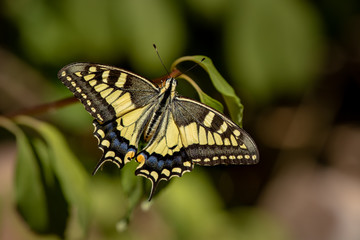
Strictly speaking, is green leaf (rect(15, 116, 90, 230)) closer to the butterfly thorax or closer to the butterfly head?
the butterfly thorax

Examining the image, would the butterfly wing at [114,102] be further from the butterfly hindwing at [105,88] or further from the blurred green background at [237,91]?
the blurred green background at [237,91]

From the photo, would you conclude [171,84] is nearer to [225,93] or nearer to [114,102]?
[114,102]

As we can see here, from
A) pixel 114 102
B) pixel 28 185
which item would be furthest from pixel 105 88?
pixel 28 185

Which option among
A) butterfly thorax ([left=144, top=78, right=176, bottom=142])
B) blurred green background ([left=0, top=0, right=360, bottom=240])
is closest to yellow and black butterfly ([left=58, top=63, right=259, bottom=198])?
butterfly thorax ([left=144, top=78, right=176, bottom=142])

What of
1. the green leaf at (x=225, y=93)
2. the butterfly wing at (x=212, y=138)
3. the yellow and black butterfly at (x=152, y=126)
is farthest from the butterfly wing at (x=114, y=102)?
the green leaf at (x=225, y=93)

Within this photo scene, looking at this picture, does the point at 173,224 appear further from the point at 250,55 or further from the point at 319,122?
the point at 319,122

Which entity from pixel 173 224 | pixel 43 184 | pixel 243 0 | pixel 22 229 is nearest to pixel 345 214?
pixel 173 224

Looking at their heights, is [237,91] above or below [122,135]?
below
